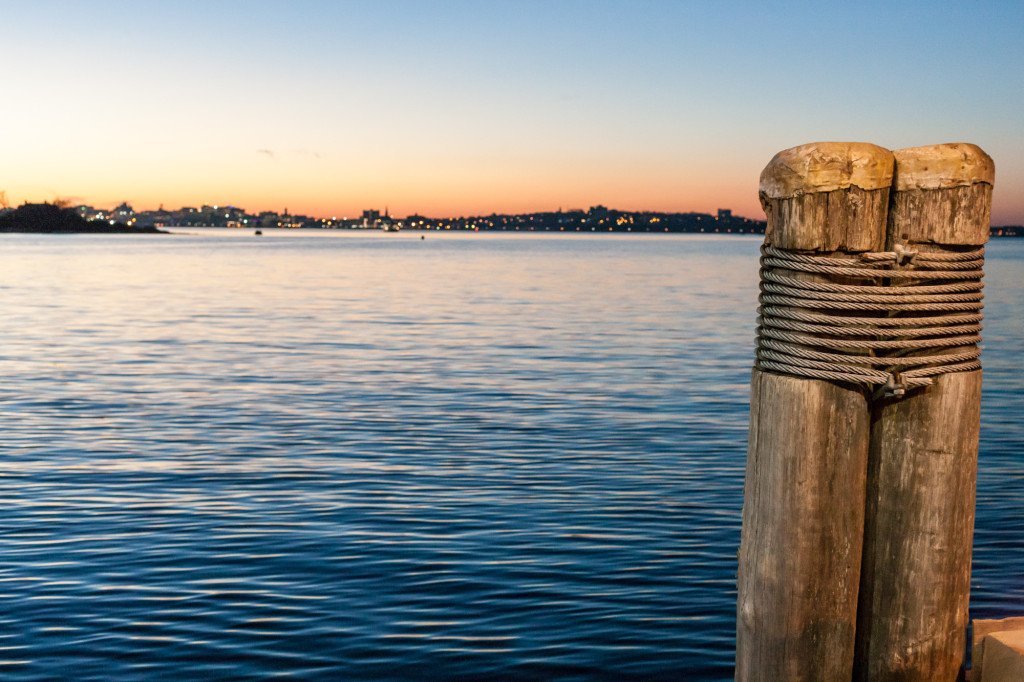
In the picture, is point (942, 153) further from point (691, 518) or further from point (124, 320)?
point (124, 320)

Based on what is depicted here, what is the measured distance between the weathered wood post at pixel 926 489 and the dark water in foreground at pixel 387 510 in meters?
4.38

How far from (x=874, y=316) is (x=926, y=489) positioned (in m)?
0.68

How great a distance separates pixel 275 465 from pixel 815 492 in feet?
41.3

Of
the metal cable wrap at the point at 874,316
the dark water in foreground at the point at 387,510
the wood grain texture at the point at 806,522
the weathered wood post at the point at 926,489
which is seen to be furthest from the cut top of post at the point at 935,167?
the dark water in foreground at the point at 387,510

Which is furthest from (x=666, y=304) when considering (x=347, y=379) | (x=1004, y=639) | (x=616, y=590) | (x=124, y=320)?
(x=1004, y=639)

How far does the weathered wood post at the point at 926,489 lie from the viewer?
13.3 ft

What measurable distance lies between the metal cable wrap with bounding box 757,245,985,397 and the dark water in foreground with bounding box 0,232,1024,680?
193 inches

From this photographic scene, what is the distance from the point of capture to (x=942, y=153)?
157 inches

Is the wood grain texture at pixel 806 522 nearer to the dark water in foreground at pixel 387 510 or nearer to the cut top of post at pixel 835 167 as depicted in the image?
the cut top of post at pixel 835 167

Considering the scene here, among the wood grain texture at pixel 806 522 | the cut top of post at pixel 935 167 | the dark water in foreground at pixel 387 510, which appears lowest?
the dark water in foreground at pixel 387 510

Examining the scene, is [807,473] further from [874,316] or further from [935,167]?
[935,167]

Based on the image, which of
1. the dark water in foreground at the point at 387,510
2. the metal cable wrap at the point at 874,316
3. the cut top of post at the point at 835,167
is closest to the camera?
the cut top of post at the point at 835,167

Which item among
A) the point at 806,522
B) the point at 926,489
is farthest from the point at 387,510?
the point at 926,489

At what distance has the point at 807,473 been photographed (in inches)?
161
